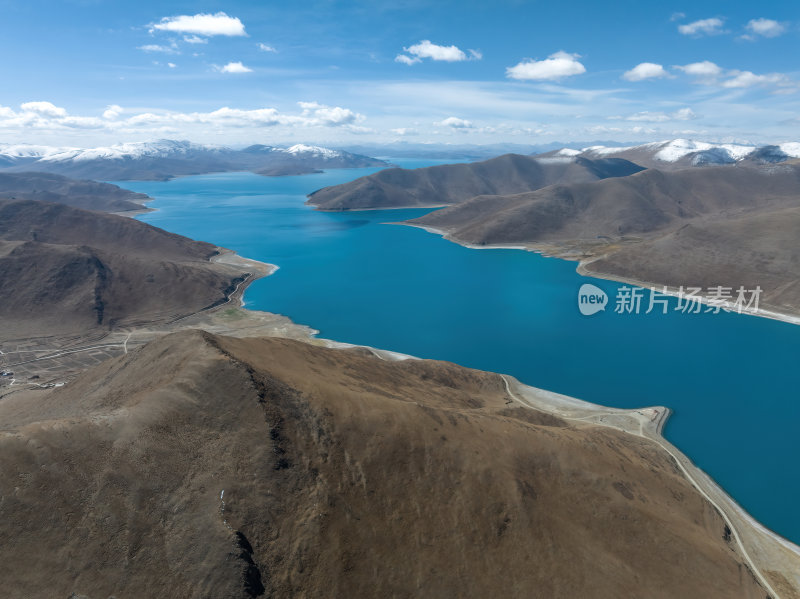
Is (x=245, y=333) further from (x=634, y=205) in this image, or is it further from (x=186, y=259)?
(x=634, y=205)

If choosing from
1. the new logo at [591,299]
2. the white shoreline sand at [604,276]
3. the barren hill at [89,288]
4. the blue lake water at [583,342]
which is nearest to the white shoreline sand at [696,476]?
the blue lake water at [583,342]

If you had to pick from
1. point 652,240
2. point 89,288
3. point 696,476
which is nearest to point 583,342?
point 696,476

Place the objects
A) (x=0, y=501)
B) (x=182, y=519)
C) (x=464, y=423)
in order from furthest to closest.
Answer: (x=464, y=423)
(x=182, y=519)
(x=0, y=501)

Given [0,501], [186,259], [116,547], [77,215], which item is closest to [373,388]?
[116,547]

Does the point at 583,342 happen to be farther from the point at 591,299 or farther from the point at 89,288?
the point at 89,288

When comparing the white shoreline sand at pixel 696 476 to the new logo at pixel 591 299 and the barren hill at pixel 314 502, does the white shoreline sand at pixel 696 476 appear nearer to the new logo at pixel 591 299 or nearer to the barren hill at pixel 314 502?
the barren hill at pixel 314 502

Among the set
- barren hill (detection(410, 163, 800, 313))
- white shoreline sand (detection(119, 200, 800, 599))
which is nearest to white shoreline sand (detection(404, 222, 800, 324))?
barren hill (detection(410, 163, 800, 313))

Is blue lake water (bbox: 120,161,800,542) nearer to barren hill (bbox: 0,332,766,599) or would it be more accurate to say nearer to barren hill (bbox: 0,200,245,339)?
barren hill (bbox: 0,200,245,339)
